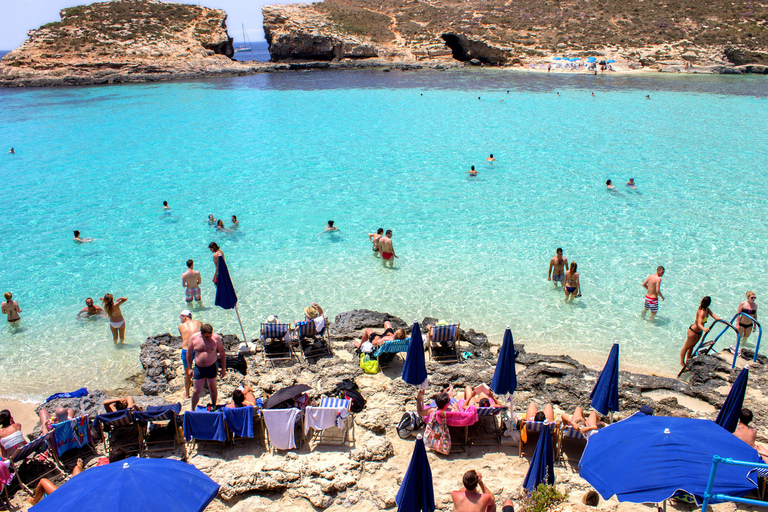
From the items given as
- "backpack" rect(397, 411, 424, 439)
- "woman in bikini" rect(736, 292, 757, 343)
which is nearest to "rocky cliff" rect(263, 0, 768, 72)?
"woman in bikini" rect(736, 292, 757, 343)

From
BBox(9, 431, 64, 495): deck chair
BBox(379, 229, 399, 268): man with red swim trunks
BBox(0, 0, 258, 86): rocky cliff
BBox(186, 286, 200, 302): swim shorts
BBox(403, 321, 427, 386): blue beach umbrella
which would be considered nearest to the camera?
BBox(9, 431, 64, 495): deck chair

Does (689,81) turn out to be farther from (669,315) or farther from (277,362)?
(277,362)

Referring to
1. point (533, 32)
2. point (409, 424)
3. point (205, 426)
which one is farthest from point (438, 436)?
point (533, 32)

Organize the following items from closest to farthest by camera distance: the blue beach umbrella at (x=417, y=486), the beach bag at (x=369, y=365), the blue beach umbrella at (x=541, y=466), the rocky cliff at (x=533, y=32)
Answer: the blue beach umbrella at (x=417, y=486), the blue beach umbrella at (x=541, y=466), the beach bag at (x=369, y=365), the rocky cliff at (x=533, y=32)

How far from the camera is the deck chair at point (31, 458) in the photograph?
21.1 ft

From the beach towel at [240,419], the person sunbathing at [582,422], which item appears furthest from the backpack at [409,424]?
the beach towel at [240,419]

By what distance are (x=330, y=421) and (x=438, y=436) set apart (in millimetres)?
1570

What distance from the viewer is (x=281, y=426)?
6910mm

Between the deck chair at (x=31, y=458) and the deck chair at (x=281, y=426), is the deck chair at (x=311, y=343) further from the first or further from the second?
the deck chair at (x=31, y=458)

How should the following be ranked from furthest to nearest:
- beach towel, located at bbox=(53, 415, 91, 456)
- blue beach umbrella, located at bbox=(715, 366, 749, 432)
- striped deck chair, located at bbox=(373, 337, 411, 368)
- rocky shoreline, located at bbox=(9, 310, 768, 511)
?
striped deck chair, located at bbox=(373, 337, 411, 368) < beach towel, located at bbox=(53, 415, 91, 456) < rocky shoreline, located at bbox=(9, 310, 768, 511) < blue beach umbrella, located at bbox=(715, 366, 749, 432)

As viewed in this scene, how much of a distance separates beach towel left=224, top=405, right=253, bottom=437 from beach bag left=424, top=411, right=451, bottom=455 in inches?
99.3

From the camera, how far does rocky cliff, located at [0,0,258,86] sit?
2308 inches

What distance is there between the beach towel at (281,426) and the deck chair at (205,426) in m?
0.62

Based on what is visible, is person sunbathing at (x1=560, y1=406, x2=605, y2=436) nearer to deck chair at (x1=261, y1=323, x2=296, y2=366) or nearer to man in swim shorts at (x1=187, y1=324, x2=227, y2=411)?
deck chair at (x1=261, y1=323, x2=296, y2=366)
